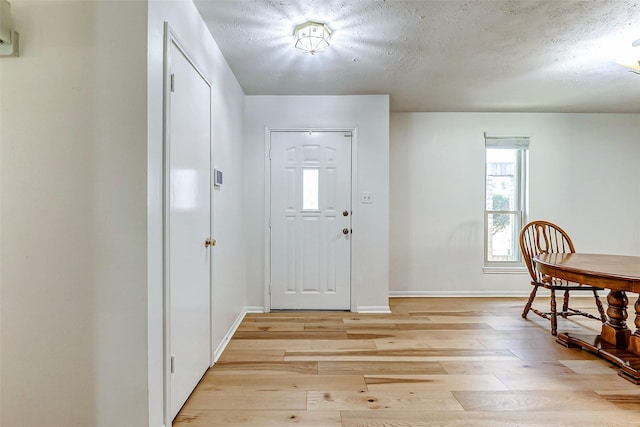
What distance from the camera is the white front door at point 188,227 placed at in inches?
62.6

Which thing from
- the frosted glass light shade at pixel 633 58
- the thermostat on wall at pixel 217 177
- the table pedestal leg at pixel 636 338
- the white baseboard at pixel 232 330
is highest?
the frosted glass light shade at pixel 633 58

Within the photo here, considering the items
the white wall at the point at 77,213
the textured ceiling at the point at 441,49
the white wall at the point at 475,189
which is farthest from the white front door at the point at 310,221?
the white wall at the point at 77,213

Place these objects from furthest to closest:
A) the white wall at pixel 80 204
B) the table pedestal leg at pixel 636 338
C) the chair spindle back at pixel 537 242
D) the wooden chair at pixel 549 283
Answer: the chair spindle back at pixel 537 242 → the wooden chair at pixel 549 283 → the table pedestal leg at pixel 636 338 → the white wall at pixel 80 204

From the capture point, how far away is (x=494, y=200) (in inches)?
161

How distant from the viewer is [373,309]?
132 inches

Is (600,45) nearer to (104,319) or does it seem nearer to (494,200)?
(494,200)

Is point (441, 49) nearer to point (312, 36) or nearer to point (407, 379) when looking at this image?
point (312, 36)

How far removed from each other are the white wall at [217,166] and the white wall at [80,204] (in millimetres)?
52

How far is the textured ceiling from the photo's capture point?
6.25ft

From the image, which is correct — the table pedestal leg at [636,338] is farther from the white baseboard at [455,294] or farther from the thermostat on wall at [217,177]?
the thermostat on wall at [217,177]

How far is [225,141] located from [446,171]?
2756 millimetres

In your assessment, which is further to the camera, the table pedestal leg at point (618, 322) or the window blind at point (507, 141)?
the window blind at point (507, 141)

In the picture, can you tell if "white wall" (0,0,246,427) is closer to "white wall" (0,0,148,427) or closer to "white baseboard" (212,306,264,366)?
"white wall" (0,0,148,427)

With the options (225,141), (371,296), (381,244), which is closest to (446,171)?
(381,244)
